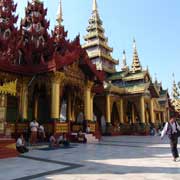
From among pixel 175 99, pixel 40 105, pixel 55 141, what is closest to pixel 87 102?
pixel 40 105

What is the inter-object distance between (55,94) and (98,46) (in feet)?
73.8

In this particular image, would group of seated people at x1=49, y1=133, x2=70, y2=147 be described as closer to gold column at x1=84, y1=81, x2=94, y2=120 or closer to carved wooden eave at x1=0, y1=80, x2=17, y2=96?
carved wooden eave at x1=0, y1=80, x2=17, y2=96

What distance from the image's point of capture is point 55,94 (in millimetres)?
14578

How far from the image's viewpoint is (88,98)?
17.9m

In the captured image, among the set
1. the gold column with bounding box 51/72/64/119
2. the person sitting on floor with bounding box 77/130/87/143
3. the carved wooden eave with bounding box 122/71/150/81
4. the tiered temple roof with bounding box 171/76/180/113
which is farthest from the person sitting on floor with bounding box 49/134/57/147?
the tiered temple roof with bounding box 171/76/180/113

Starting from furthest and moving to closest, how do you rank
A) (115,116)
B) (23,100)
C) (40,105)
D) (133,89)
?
1. (115,116)
2. (133,89)
3. (40,105)
4. (23,100)

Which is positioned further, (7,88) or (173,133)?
(7,88)

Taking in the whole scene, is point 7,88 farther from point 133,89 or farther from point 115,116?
point 115,116

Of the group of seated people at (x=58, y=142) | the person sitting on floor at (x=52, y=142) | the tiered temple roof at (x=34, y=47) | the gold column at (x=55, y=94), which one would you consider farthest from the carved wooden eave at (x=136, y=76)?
the person sitting on floor at (x=52, y=142)

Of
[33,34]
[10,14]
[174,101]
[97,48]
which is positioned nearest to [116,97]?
[97,48]

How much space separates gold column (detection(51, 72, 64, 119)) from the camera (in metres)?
14.4

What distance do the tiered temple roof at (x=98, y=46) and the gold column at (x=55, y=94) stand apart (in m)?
19.1

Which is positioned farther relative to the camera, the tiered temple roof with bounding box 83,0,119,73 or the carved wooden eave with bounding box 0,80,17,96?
the tiered temple roof with bounding box 83,0,119,73

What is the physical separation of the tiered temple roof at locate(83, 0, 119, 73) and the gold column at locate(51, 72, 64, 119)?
1909cm
